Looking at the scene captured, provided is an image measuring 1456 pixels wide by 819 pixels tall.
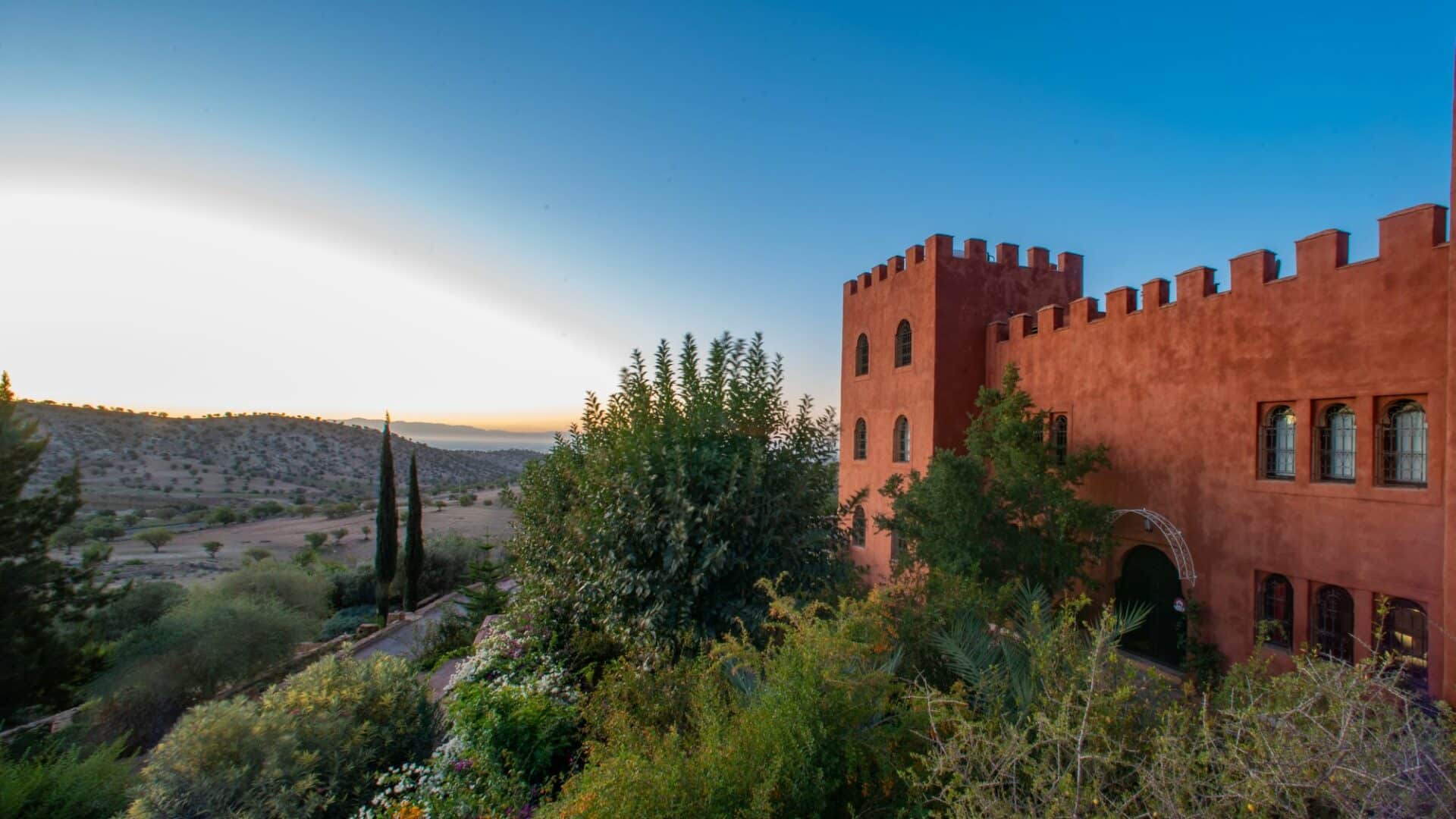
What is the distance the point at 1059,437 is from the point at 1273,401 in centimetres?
442

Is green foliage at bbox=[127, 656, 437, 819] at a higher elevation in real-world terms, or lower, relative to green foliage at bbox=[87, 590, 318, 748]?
higher

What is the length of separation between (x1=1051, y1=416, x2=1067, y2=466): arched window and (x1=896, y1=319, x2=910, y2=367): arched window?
4.21 m

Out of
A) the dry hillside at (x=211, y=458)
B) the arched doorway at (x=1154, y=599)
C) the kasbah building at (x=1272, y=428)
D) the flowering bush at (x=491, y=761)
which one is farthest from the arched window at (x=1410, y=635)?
the dry hillside at (x=211, y=458)

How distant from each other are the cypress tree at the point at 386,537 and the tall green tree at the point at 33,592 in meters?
6.60

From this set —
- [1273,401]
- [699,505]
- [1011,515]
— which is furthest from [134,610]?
[1273,401]

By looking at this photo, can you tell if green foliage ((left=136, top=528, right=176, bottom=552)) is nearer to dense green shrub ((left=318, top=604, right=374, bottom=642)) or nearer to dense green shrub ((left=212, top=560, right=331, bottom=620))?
dense green shrub ((left=212, top=560, right=331, bottom=620))

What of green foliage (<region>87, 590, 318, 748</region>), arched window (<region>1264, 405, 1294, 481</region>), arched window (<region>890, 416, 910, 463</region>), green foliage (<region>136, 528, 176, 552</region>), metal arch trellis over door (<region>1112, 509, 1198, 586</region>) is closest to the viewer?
arched window (<region>1264, 405, 1294, 481</region>)

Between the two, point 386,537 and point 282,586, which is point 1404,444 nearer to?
point 386,537

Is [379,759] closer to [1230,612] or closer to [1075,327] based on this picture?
[1230,612]

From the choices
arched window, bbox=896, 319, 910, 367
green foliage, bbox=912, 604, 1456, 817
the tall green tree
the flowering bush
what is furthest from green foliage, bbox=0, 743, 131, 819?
arched window, bbox=896, 319, 910, 367

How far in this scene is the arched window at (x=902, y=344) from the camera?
17.3m

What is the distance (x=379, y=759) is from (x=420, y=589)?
16739 millimetres

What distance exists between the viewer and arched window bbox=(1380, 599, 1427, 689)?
8.35m

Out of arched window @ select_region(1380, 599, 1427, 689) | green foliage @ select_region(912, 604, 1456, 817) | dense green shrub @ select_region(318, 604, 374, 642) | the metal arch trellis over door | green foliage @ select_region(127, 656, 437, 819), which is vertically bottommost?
dense green shrub @ select_region(318, 604, 374, 642)
